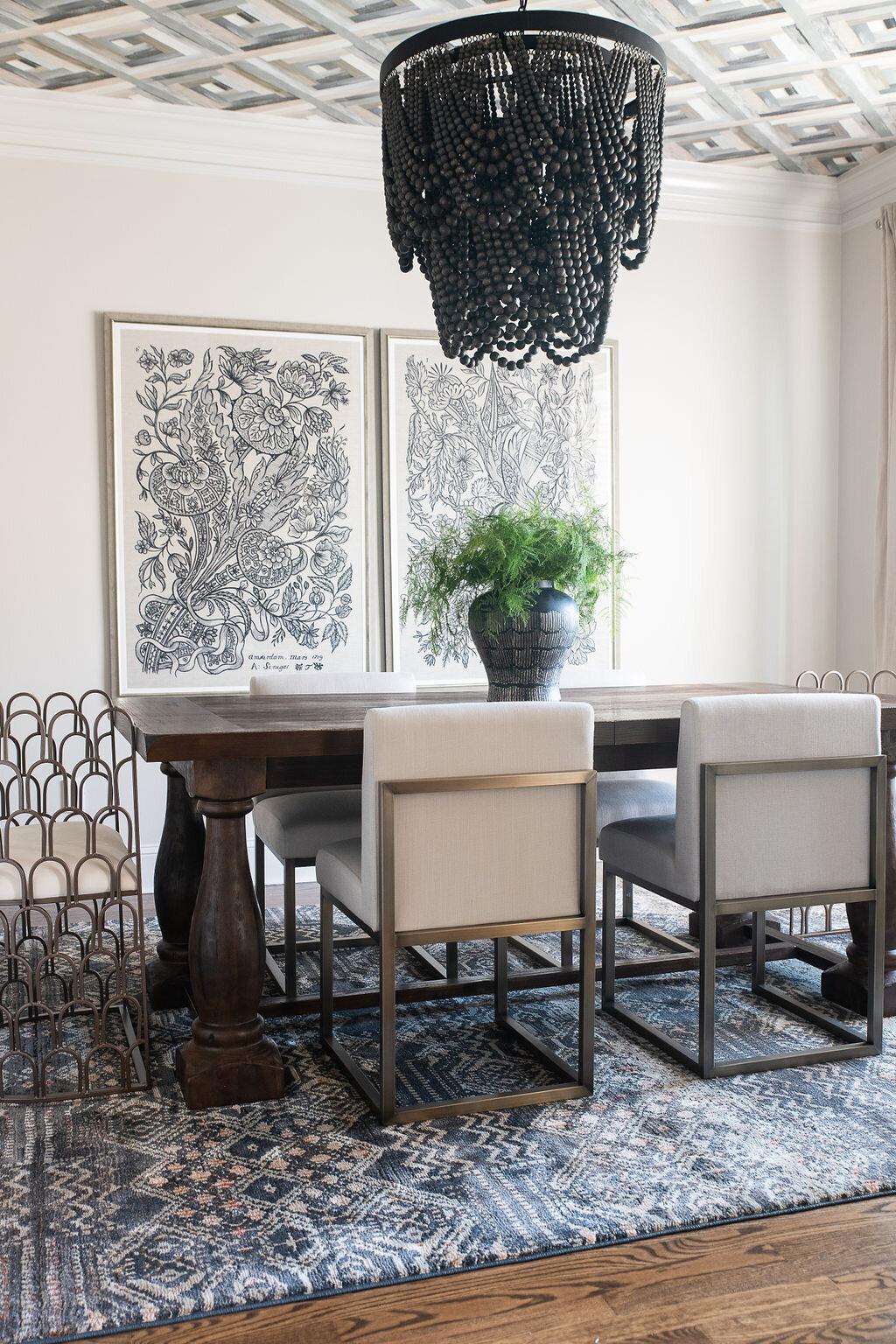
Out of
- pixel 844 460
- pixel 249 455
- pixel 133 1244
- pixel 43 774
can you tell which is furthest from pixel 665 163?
pixel 133 1244

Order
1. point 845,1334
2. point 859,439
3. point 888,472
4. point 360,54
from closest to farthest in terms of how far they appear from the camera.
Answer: point 845,1334, point 360,54, point 888,472, point 859,439

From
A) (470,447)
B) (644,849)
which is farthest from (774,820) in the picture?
(470,447)

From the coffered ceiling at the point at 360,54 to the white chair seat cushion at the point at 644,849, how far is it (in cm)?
254

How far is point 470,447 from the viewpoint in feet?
15.0

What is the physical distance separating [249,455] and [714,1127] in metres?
2.98

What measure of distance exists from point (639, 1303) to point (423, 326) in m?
3.69

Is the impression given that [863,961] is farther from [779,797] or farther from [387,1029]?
[387,1029]

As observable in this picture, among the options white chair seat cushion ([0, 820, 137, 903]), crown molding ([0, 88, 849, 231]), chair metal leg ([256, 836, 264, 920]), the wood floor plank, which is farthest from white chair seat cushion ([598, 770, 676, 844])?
crown molding ([0, 88, 849, 231])

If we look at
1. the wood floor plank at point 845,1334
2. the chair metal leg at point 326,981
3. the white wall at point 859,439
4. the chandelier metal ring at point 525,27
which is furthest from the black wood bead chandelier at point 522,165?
the white wall at point 859,439

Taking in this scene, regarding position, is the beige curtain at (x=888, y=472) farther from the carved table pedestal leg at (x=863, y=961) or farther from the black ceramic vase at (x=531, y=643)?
the black ceramic vase at (x=531, y=643)

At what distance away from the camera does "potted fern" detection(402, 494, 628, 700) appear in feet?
9.11

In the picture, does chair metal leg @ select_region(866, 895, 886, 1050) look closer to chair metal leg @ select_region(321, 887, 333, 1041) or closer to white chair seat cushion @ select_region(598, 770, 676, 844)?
white chair seat cushion @ select_region(598, 770, 676, 844)

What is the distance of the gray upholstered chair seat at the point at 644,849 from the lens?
2586mm

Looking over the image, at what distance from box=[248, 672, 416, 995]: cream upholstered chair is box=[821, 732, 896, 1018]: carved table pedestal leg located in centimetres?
130
